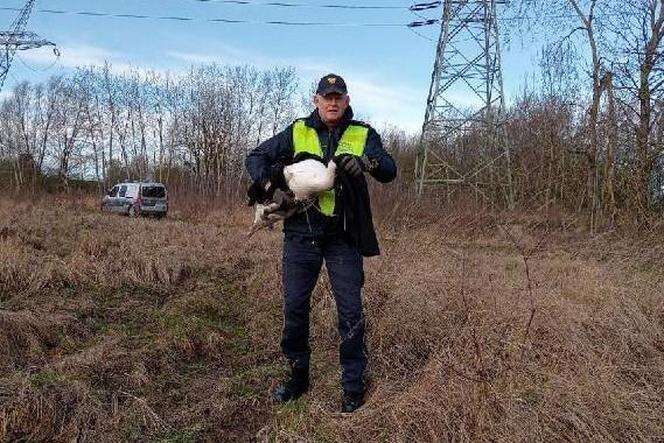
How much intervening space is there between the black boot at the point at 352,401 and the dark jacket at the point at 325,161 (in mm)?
812

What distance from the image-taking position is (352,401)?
108 inches

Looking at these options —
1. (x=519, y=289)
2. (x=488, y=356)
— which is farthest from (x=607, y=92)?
(x=488, y=356)

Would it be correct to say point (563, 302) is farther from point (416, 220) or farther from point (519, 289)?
point (416, 220)

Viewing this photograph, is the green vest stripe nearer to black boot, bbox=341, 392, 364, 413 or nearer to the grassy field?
the grassy field

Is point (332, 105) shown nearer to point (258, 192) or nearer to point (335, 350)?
point (258, 192)

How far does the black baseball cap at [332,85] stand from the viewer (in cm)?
278

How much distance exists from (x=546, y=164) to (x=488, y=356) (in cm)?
1548

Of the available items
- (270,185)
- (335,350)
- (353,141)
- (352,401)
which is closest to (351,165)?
(353,141)

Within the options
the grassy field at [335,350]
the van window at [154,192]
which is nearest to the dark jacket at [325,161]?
the grassy field at [335,350]

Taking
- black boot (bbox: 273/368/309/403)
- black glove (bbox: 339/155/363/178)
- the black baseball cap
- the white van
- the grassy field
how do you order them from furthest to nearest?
the white van
black boot (bbox: 273/368/309/403)
the black baseball cap
black glove (bbox: 339/155/363/178)
the grassy field

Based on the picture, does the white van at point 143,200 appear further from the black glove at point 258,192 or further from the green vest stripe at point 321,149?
the green vest stripe at point 321,149

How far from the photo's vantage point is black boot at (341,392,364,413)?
2.73 meters

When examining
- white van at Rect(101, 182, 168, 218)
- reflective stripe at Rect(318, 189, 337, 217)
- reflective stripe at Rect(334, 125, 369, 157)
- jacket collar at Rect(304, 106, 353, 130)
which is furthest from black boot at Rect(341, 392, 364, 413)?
white van at Rect(101, 182, 168, 218)

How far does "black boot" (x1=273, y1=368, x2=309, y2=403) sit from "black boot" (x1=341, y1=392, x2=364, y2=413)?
12.6 inches
